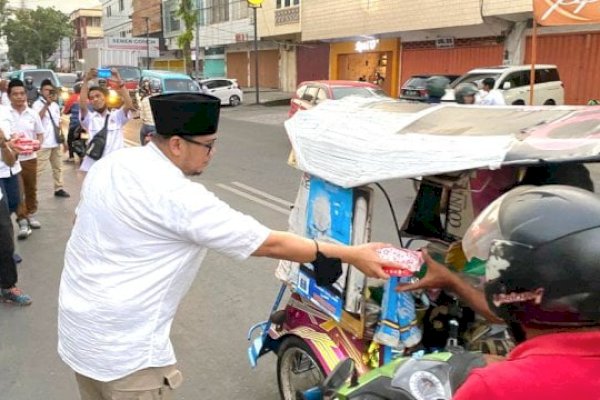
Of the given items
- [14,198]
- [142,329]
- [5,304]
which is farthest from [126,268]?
[14,198]

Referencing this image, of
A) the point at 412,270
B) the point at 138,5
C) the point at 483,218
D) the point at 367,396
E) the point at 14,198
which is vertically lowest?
the point at 14,198

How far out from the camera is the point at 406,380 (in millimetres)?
1501

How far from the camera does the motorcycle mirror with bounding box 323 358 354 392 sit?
1733mm

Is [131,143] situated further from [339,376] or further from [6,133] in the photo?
[339,376]

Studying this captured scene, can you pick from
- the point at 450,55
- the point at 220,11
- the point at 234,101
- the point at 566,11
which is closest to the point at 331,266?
the point at 566,11

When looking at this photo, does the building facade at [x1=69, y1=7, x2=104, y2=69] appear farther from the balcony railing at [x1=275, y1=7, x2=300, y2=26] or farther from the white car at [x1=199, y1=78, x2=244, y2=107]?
the white car at [x1=199, y1=78, x2=244, y2=107]

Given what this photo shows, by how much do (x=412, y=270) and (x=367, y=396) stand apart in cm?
58

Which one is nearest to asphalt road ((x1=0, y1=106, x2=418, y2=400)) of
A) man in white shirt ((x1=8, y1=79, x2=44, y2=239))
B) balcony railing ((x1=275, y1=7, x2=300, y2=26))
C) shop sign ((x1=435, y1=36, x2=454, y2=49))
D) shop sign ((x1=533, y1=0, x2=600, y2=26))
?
man in white shirt ((x1=8, y1=79, x2=44, y2=239))

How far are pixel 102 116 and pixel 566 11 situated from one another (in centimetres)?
713

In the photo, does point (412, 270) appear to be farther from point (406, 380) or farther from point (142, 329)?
point (142, 329)

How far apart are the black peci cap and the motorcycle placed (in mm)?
721

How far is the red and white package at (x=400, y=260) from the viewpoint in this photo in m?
2.01

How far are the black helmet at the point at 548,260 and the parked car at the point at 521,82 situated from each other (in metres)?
14.9

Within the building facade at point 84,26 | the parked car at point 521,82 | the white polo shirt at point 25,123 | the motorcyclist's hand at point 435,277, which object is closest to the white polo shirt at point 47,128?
the white polo shirt at point 25,123
